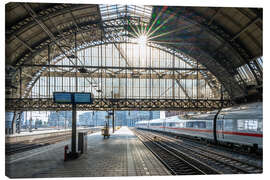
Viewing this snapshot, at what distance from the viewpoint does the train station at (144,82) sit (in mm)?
12922

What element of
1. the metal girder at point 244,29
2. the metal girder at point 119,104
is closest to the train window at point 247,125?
the metal girder at point 244,29

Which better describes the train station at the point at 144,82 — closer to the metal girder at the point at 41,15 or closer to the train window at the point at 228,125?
the train window at the point at 228,125

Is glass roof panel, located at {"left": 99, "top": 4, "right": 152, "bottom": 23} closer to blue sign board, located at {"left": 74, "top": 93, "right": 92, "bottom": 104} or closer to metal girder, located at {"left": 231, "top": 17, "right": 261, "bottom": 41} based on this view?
metal girder, located at {"left": 231, "top": 17, "right": 261, "bottom": 41}

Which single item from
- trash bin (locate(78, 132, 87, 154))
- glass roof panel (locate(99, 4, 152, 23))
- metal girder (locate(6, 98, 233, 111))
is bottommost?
trash bin (locate(78, 132, 87, 154))

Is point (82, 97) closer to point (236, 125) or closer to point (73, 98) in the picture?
point (73, 98)

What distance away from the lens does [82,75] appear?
40500 millimetres

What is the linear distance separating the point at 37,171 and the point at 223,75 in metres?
30.2

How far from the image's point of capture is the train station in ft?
42.4

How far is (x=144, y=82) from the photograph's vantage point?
41188mm

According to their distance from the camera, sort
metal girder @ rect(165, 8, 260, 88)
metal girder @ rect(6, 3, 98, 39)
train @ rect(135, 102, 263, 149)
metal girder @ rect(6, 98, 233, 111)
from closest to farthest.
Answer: train @ rect(135, 102, 263, 149)
metal girder @ rect(6, 3, 98, 39)
metal girder @ rect(165, 8, 260, 88)
metal girder @ rect(6, 98, 233, 111)

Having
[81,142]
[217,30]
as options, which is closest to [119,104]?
[217,30]

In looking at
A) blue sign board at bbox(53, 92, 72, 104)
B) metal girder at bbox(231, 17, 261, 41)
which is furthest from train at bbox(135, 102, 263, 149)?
blue sign board at bbox(53, 92, 72, 104)

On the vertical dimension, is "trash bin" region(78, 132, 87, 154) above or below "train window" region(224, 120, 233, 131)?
below

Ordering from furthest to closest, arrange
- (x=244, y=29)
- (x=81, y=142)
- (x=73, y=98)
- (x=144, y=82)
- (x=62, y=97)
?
(x=144, y=82) → (x=244, y=29) → (x=81, y=142) → (x=73, y=98) → (x=62, y=97)
